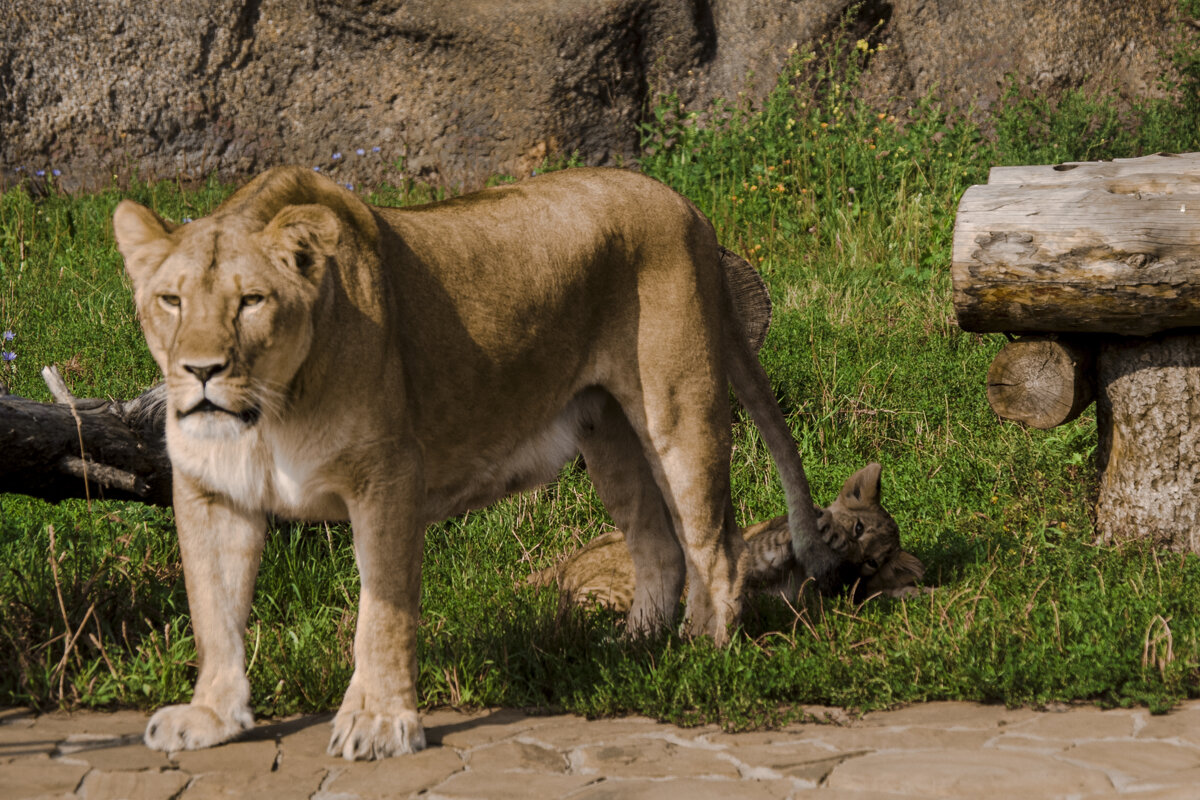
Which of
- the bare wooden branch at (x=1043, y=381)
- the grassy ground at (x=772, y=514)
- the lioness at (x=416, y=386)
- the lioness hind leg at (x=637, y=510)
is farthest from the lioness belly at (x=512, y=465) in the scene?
the bare wooden branch at (x=1043, y=381)

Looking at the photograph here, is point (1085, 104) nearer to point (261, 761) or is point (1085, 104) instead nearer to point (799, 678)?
point (799, 678)

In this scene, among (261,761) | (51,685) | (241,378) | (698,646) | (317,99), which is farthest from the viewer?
(317,99)

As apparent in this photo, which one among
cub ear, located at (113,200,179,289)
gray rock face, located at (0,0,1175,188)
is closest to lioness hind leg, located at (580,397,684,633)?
cub ear, located at (113,200,179,289)

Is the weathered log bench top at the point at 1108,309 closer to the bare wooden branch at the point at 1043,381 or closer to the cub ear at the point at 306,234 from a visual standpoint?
the bare wooden branch at the point at 1043,381

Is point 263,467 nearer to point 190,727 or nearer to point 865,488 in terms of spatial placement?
point 190,727

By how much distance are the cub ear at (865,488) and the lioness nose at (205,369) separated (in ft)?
10.3

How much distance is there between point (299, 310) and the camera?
353 centimetres

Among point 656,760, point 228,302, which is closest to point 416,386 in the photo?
point 228,302

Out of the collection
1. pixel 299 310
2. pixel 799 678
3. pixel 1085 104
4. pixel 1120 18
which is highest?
pixel 1120 18

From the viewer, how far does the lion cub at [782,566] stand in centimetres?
525

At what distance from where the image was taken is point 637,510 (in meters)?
4.92

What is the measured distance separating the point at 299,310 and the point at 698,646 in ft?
5.87

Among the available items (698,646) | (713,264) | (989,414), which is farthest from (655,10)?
(698,646)

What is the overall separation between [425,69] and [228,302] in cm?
781
